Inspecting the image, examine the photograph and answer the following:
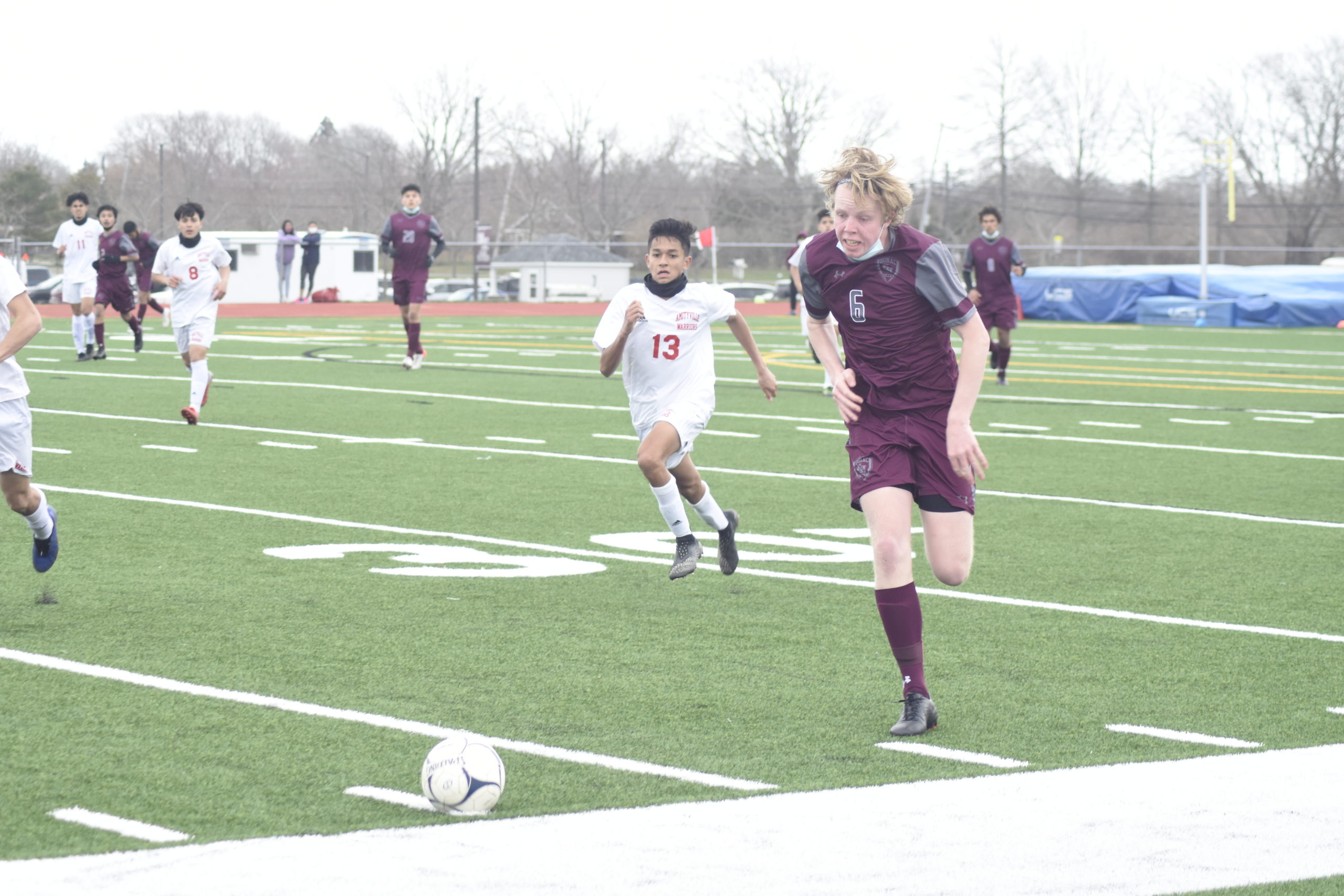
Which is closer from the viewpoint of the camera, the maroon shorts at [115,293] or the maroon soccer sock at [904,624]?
the maroon soccer sock at [904,624]

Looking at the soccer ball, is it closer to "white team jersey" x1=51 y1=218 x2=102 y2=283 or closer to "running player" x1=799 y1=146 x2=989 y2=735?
"running player" x1=799 y1=146 x2=989 y2=735

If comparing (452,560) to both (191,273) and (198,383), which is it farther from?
(191,273)

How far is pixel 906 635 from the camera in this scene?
17.8 feet

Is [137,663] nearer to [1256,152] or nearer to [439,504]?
[439,504]

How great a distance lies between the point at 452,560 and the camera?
834 cm

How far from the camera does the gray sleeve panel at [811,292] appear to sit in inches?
226

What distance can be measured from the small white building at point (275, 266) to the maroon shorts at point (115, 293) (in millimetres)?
24024

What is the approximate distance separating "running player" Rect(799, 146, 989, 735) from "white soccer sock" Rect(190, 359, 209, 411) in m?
9.94

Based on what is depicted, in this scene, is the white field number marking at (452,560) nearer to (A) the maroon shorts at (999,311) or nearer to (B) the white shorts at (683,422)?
(B) the white shorts at (683,422)

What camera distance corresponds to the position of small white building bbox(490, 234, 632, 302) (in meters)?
51.4

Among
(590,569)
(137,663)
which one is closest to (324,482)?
(590,569)

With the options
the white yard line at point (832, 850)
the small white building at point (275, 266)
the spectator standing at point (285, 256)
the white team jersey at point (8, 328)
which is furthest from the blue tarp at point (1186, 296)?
the white yard line at point (832, 850)

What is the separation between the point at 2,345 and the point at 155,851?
3.28 metres

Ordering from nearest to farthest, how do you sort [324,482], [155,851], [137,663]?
[155,851]
[137,663]
[324,482]
